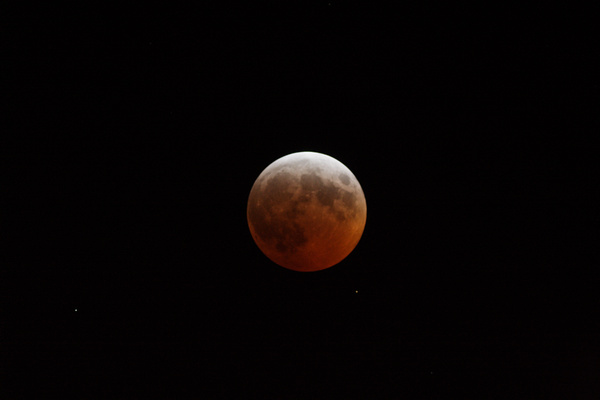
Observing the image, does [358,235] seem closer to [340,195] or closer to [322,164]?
[340,195]

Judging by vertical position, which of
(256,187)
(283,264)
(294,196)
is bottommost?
(283,264)

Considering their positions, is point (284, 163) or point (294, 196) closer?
point (294, 196)

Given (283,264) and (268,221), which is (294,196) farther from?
(283,264)

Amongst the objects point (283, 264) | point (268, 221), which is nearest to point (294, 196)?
point (268, 221)

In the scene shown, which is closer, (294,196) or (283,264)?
(294,196)

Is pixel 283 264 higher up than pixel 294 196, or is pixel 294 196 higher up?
pixel 294 196

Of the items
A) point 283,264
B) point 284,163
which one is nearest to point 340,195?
point 284,163
